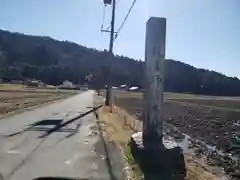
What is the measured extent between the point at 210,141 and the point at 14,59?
6665 inches

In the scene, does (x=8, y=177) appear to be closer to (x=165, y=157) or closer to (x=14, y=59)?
(x=165, y=157)

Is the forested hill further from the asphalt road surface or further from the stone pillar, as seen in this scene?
the stone pillar

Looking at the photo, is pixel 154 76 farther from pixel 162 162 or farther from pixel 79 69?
pixel 79 69

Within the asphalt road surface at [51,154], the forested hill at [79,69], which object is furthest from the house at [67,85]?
the asphalt road surface at [51,154]

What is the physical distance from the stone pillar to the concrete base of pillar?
90cm

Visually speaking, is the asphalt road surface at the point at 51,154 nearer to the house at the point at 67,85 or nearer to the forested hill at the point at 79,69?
the forested hill at the point at 79,69

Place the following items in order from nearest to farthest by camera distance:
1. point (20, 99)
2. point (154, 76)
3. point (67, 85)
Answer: point (154, 76)
point (20, 99)
point (67, 85)

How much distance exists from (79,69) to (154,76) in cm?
16680

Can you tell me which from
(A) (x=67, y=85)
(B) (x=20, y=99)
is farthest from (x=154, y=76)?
(A) (x=67, y=85)

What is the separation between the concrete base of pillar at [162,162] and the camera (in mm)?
9047

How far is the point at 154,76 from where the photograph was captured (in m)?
11.2

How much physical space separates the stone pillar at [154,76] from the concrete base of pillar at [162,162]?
897 millimetres

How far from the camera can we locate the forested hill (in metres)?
138

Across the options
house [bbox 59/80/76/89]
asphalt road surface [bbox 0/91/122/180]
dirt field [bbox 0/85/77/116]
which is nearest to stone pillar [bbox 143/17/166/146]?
asphalt road surface [bbox 0/91/122/180]
